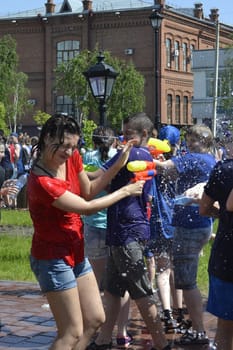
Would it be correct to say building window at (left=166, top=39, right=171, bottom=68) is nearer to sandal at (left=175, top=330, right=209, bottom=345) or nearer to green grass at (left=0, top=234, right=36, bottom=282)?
green grass at (left=0, top=234, right=36, bottom=282)

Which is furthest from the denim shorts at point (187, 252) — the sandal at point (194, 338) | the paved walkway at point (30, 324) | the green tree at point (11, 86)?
the green tree at point (11, 86)

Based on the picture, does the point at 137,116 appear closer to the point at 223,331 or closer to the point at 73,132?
the point at 73,132

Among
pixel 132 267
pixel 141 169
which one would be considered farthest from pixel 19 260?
pixel 141 169

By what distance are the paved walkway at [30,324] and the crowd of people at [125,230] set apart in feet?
0.78

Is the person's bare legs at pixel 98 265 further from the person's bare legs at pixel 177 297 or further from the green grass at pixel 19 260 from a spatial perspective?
the green grass at pixel 19 260

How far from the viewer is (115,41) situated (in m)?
61.0

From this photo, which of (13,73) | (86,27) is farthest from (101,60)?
(86,27)

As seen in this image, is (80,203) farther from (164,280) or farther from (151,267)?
(151,267)

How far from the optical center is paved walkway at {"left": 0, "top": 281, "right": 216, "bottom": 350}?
6273mm

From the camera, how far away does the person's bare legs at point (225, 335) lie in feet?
14.9

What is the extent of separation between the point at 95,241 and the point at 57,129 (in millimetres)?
2148

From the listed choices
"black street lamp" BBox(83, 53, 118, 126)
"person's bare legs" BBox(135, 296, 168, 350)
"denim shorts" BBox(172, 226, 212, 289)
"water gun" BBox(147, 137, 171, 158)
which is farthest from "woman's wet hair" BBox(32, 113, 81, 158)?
"black street lamp" BBox(83, 53, 118, 126)

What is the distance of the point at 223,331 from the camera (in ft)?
15.0

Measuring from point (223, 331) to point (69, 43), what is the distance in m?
59.7
